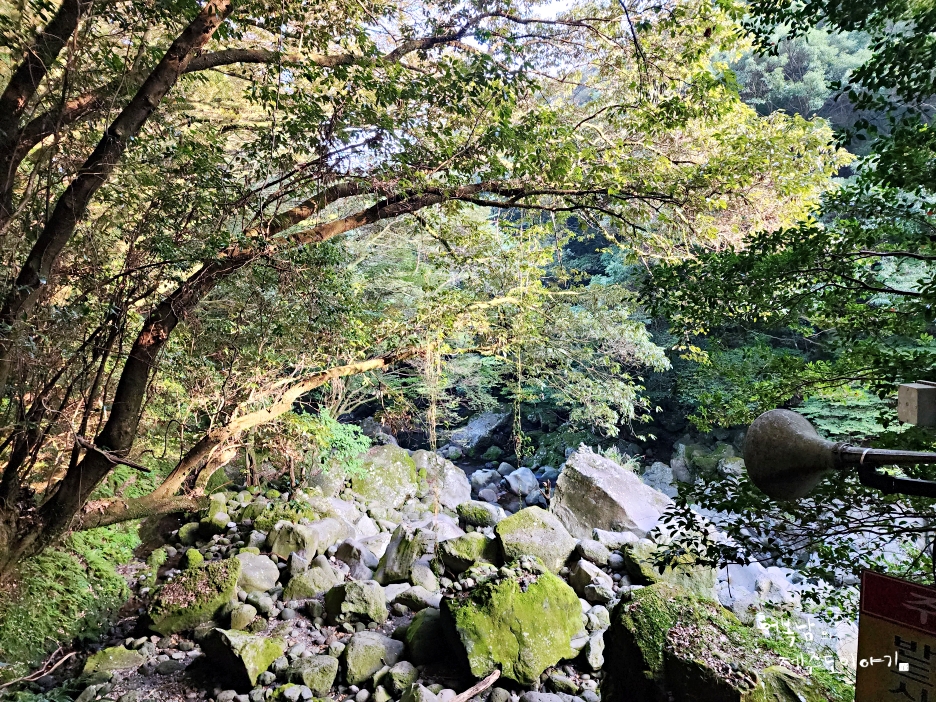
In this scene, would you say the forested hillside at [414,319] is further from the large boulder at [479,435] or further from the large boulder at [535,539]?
the large boulder at [479,435]

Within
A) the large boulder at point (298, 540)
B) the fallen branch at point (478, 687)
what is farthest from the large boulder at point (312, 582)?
the fallen branch at point (478, 687)

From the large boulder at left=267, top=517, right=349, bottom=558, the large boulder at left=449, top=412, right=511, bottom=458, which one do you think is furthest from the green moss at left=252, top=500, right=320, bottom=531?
the large boulder at left=449, top=412, right=511, bottom=458

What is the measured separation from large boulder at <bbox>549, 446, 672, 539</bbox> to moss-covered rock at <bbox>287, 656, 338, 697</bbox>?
4.15m

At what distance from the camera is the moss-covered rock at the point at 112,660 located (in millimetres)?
4395

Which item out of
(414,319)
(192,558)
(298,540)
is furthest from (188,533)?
(414,319)

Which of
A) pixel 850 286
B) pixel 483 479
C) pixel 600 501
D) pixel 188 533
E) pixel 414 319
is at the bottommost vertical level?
pixel 188 533

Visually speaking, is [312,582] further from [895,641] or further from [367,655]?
[895,641]

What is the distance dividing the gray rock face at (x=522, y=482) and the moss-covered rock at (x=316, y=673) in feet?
24.2

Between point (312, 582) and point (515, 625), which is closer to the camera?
point (515, 625)

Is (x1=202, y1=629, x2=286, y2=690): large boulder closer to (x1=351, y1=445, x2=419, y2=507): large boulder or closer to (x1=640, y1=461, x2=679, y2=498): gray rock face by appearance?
(x1=351, y1=445, x2=419, y2=507): large boulder

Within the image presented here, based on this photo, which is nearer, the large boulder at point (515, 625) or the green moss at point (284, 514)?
the large boulder at point (515, 625)

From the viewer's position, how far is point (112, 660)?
4.50 m

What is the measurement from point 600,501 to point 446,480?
12.0ft

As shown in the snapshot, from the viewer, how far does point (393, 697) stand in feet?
14.1
